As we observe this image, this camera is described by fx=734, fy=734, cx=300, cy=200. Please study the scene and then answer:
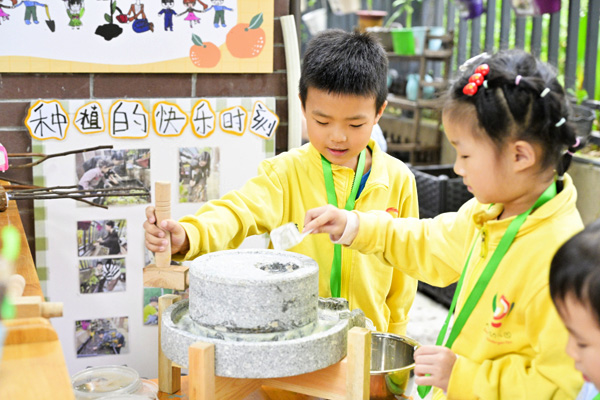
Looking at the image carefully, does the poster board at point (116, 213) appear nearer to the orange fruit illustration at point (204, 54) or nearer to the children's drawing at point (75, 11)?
the orange fruit illustration at point (204, 54)

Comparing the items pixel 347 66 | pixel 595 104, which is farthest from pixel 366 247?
pixel 595 104

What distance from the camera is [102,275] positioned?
103 inches

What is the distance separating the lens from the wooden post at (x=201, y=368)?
1415 mm

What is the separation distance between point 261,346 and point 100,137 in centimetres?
135

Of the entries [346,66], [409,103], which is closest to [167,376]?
[346,66]

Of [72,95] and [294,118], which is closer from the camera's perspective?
[72,95]

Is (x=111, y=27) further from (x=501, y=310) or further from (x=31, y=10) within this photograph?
(x=501, y=310)

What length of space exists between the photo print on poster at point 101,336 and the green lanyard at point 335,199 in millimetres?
963

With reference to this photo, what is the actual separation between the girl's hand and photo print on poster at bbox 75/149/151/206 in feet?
4.37

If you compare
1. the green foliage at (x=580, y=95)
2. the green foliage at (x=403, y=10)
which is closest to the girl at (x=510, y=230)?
the green foliage at (x=580, y=95)

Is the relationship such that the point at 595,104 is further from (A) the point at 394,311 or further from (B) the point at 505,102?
(B) the point at 505,102

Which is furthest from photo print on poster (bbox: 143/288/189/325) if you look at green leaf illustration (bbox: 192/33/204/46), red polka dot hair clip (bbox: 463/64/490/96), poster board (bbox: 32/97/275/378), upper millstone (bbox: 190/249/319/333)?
red polka dot hair clip (bbox: 463/64/490/96)

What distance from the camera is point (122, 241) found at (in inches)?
103

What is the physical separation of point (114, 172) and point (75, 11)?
553 mm
